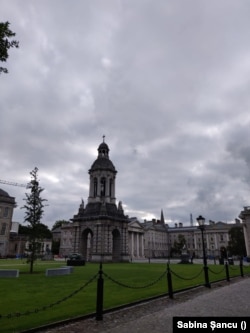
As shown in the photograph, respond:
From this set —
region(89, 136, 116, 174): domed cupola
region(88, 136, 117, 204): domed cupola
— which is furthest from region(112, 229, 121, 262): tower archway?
region(89, 136, 116, 174): domed cupola

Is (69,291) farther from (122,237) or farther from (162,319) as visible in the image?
(122,237)

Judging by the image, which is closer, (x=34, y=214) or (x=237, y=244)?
(x=34, y=214)

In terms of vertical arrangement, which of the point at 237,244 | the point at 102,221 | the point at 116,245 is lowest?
the point at 116,245

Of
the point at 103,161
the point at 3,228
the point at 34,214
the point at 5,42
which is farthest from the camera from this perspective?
the point at 3,228

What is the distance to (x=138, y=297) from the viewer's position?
470 inches

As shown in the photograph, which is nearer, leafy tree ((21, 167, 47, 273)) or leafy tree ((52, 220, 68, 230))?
leafy tree ((21, 167, 47, 273))

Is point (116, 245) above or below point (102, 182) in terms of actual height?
below

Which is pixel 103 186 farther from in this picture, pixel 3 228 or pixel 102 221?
pixel 3 228

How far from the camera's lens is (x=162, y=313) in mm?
9383

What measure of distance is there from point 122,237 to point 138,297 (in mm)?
45113

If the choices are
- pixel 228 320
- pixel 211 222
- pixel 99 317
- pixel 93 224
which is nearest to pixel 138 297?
pixel 99 317

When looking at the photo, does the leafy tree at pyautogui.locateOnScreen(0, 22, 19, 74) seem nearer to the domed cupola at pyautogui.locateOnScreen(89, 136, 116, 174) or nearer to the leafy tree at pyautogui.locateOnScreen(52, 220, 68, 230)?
the domed cupola at pyautogui.locateOnScreen(89, 136, 116, 174)

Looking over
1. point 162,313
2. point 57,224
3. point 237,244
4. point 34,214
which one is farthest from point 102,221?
point 57,224

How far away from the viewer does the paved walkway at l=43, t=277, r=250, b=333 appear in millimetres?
7691
